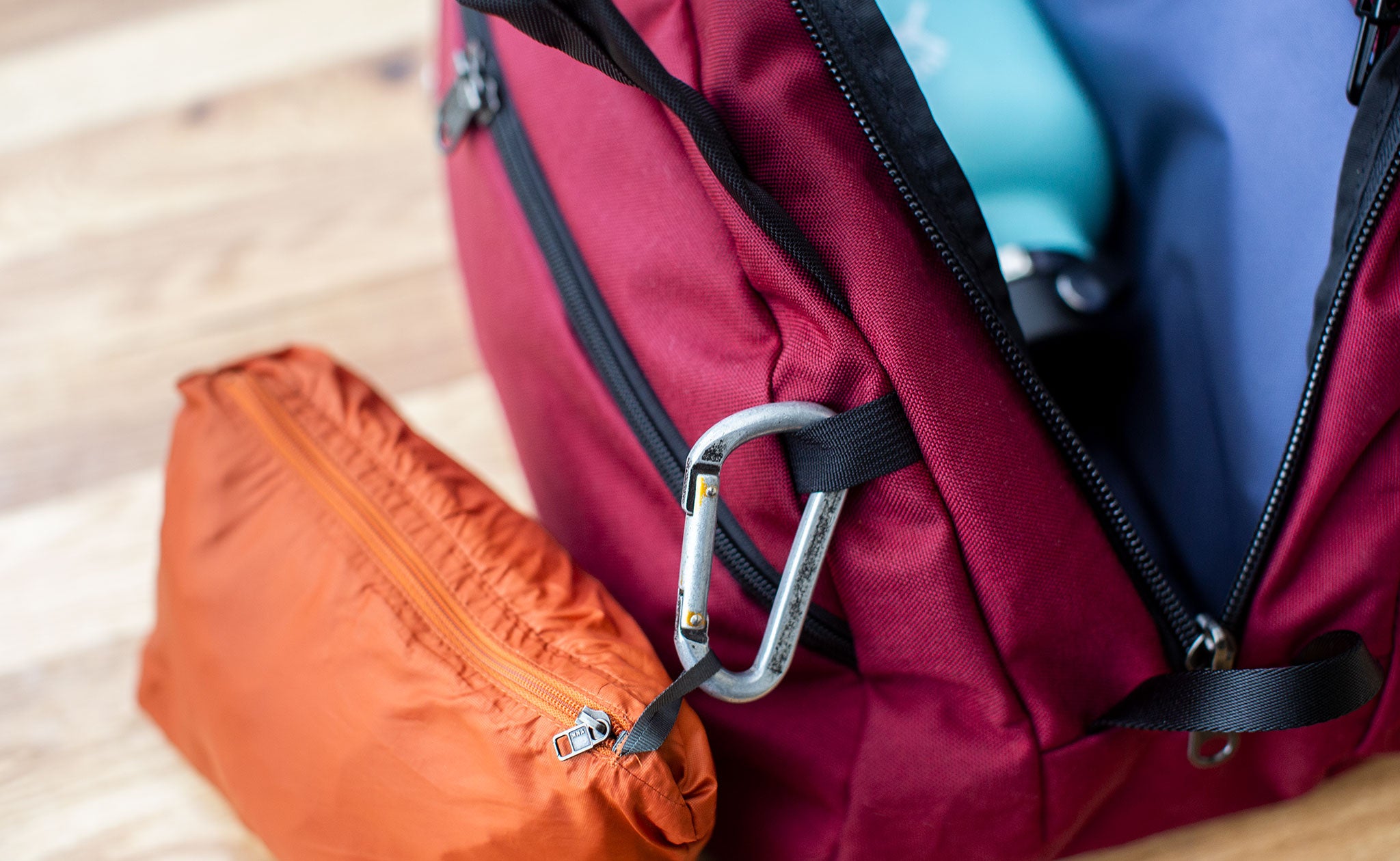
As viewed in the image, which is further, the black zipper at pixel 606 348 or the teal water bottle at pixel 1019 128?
the teal water bottle at pixel 1019 128

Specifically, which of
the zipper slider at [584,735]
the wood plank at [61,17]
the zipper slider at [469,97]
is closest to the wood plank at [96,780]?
the zipper slider at [584,735]

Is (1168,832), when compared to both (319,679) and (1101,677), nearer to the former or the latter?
(1101,677)

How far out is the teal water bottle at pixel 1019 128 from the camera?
Answer: 624 mm

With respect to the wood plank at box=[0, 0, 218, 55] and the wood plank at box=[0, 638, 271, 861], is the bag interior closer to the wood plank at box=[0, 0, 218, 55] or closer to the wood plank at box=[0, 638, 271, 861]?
the wood plank at box=[0, 638, 271, 861]

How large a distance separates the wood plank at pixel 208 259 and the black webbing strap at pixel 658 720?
46 cm

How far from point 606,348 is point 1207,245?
0.35 meters

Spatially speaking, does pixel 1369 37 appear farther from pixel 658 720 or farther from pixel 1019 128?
pixel 658 720

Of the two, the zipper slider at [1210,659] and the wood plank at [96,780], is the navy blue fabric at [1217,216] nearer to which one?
the zipper slider at [1210,659]

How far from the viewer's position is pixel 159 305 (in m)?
0.88

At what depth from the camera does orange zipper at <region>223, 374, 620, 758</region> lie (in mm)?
469

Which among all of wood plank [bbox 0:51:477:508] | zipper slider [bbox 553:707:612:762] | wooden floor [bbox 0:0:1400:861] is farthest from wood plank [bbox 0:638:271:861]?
zipper slider [bbox 553:707:612:762]

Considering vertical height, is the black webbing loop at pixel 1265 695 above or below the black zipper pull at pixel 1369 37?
below

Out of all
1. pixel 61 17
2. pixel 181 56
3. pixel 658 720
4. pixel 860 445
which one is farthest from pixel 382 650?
pixel 61 17

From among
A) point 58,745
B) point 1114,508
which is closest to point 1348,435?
point 1114,508
